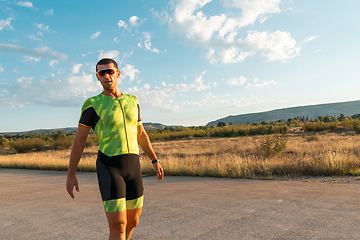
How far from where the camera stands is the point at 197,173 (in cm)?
1033

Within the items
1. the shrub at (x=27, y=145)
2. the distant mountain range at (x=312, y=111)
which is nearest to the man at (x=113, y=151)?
the shrub at (x=27, y=145)

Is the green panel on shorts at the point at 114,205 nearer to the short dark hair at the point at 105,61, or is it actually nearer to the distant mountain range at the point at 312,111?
the short dark hair at the point at 105,61

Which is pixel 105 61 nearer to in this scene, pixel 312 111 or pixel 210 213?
pixel 210 213

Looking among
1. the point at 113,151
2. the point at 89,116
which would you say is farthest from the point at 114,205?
the point at 89,116

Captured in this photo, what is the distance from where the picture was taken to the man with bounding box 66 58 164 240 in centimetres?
241

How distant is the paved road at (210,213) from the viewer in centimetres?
392

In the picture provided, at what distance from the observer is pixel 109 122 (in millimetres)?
2539

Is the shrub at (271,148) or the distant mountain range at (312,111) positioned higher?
the distant mountain range at (312,111)

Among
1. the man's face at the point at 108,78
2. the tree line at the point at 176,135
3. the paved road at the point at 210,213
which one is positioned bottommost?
the paved road at the point at 210,213

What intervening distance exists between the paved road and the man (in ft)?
5.27

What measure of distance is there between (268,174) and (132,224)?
23.8 ft

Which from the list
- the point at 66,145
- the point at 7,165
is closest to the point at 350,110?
the point at 66,145

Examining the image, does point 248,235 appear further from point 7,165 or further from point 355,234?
point 7,165

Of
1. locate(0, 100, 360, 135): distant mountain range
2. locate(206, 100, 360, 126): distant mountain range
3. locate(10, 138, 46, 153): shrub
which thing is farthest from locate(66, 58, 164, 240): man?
locate(206, 100, 360, 126): distant mountain range
